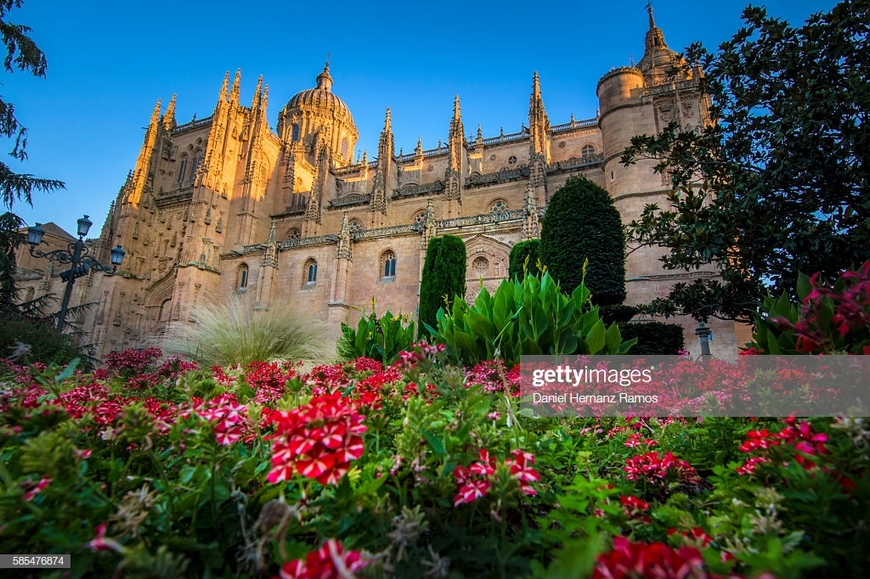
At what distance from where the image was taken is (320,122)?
1655 inches

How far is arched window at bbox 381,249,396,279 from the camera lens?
2176 cm

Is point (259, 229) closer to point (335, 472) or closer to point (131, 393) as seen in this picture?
point (131, 393)

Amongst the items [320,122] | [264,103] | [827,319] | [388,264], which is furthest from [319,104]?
[827,319]

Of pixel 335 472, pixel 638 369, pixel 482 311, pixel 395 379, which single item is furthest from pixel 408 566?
pixel 482 311

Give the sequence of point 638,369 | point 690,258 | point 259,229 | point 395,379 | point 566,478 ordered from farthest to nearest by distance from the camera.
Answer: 1. point 259,229
2. point 690,258
3. point 638,369
4. point 395,379
5. point 566,478

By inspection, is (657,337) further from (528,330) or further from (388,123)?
(388,123)

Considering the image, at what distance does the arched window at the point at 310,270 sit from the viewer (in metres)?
23.4

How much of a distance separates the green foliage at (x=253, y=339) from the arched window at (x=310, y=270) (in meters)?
15.2

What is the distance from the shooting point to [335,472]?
44.9 inches

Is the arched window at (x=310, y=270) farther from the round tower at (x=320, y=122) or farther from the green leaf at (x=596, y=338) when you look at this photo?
the green leaf at (x=596, y=338)

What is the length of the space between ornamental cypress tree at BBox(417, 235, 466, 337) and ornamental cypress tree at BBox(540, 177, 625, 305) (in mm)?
4975

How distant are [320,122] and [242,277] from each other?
23.5m

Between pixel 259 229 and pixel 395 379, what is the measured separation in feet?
98.9

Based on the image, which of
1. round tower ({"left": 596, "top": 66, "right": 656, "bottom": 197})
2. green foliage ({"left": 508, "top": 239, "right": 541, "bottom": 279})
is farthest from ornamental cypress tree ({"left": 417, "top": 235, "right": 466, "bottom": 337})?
round tower ({"left": 596, "top": 66, "right": 656, "bottom": 197})
